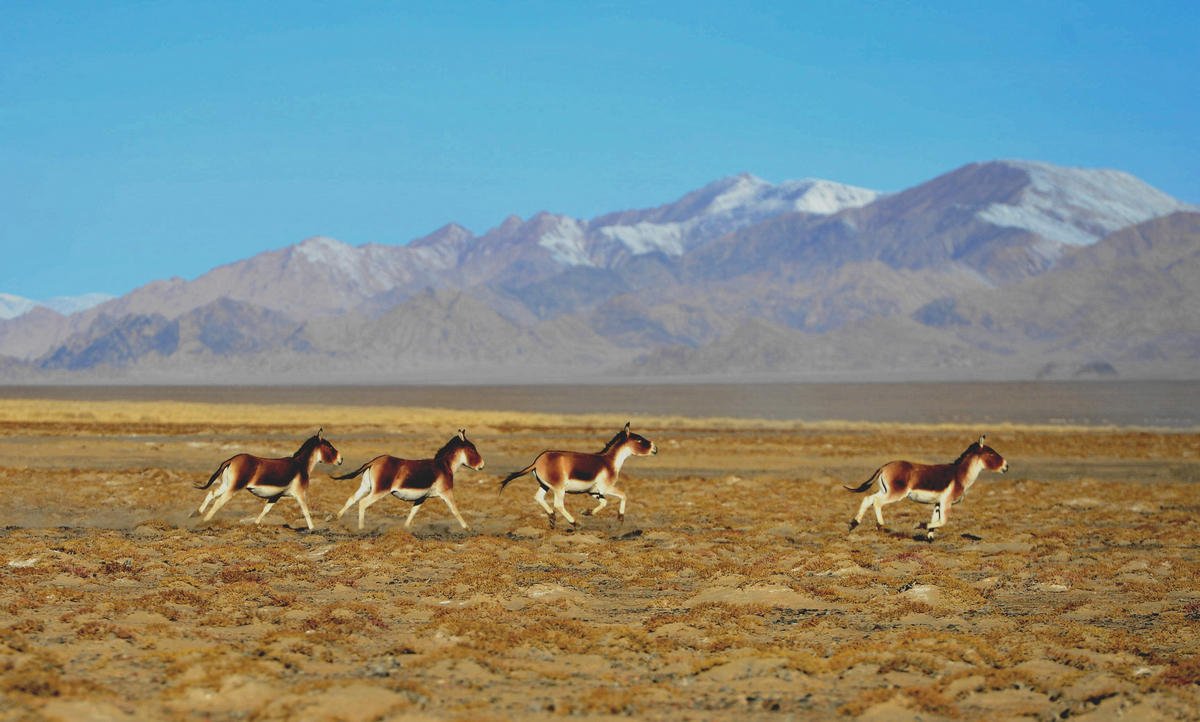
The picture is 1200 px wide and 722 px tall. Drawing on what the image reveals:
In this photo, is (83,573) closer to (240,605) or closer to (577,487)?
(240,605)

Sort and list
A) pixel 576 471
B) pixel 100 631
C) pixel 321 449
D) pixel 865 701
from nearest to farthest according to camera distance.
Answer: pixel 865 701, pixel 100 631, pixel 321 449, pixel 576 471

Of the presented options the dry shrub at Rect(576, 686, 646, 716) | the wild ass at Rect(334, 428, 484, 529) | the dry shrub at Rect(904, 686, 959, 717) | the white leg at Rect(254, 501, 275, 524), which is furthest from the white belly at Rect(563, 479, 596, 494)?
the dry shrub at Rect(904, 686, 959, 717)

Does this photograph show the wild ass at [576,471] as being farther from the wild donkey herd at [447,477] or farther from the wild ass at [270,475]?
the wild ass at [270,475]

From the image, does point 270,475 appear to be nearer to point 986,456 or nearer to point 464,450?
point 464,450

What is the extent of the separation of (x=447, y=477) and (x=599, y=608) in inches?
243

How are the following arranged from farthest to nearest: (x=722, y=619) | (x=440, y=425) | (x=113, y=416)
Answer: (x=113, y=416) < (x=440, y=425) < (x=722, y=619)

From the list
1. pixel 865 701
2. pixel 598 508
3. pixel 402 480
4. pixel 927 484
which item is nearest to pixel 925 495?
pixel 927 484

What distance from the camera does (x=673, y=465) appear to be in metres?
39.6

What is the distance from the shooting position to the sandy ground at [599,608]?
993 centimetres

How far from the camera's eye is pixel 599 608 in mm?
14125

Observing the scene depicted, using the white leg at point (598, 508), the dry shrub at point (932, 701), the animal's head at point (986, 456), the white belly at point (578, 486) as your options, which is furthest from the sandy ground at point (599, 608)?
the animal's head at point (986, 456)

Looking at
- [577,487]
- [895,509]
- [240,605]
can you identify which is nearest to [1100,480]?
[895,509]

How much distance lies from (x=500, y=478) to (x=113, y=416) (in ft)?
153

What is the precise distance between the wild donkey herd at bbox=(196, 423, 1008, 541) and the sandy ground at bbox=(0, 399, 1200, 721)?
732 mm
